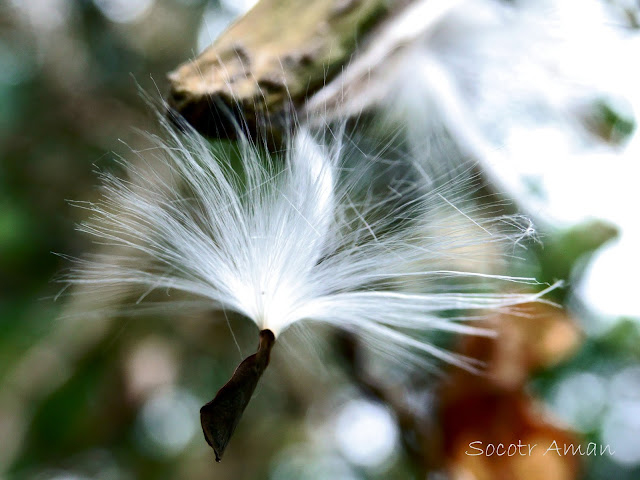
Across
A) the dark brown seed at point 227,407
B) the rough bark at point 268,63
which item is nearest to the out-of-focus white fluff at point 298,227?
the rough bark at point 268,63

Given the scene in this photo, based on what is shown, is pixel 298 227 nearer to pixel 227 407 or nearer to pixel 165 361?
pixel 227 407

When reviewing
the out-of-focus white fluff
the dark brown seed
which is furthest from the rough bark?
the dark brown seed

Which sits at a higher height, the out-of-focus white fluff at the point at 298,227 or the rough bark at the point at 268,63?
the rough bark at the point at 268,63

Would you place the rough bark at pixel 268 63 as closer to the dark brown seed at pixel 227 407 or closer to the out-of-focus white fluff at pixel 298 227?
the out-of-focus white fluff at pixel 298 227

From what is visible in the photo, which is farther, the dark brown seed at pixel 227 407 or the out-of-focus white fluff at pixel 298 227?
the out-of-focus white fluff at pixel 298 227

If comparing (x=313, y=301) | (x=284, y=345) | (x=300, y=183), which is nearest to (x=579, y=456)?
(x=284, y=345)
